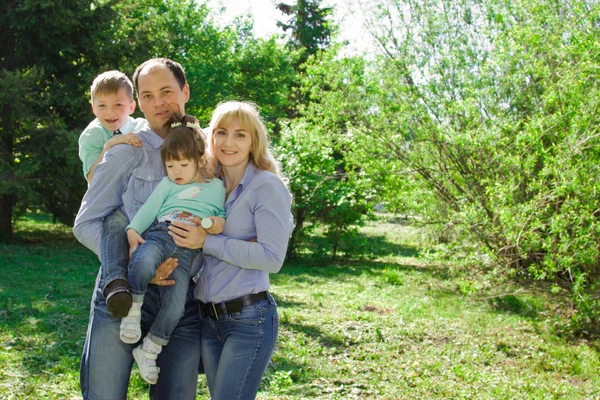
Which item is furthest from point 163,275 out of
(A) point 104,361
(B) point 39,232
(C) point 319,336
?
(B) point 39,232

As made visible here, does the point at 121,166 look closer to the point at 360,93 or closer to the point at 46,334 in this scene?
the point at 46,334

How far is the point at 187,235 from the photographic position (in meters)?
2.49

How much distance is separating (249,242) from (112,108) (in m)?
1.10

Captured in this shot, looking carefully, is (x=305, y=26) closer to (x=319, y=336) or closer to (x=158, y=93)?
(x=319, y=336)

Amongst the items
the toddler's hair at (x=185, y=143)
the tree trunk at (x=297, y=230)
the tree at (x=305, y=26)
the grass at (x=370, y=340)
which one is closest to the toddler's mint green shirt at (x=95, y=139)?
the toddler's hair at (x=185, y=143)

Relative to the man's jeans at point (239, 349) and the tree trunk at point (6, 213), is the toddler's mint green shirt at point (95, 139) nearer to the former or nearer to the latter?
the man's jeans at point (239, 349)

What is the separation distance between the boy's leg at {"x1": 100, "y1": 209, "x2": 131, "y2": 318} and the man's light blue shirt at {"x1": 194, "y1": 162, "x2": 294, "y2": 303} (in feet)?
1.09

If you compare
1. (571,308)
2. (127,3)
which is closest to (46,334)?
(571,308)

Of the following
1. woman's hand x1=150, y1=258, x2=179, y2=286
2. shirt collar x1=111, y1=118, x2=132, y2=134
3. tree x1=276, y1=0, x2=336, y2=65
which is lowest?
woman's hand x1=150, y1=258, x2=179, y2=286

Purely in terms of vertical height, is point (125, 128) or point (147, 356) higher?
point (125, 128)

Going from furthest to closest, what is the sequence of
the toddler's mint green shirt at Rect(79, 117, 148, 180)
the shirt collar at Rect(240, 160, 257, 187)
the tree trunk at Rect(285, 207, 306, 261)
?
the tree trunk at Rect(285, 207, 306, 261), the toddler's mint green shirt at Rect(79, 117, 148, 180), the shirt collar at Rect(240, 160, 257, 187)

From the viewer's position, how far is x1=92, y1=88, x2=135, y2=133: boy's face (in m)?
2.99

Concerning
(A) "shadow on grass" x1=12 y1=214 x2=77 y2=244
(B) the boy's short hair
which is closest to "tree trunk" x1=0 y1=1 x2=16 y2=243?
(A) "shadow on grass" x1=12 y1=214 x2=77 y2=244

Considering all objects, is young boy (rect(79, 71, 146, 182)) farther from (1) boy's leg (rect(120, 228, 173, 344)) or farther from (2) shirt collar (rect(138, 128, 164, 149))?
(1) boy's leg (rect(120, 228, 173, 344))
